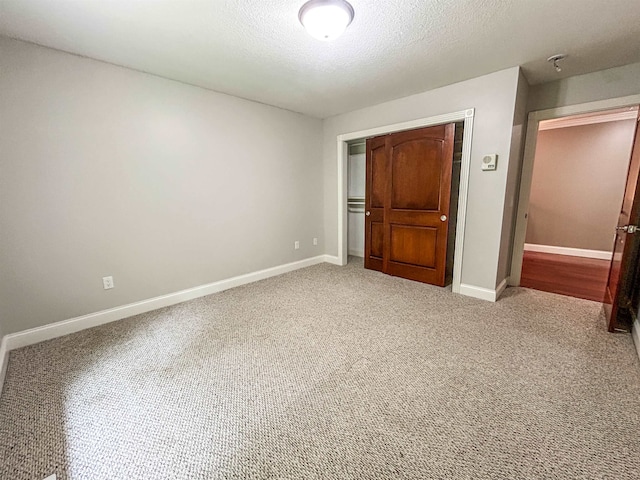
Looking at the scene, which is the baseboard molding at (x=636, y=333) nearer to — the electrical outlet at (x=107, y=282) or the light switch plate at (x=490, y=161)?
the light switch plate at (x=490, y=161)

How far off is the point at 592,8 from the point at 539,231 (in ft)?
15.3

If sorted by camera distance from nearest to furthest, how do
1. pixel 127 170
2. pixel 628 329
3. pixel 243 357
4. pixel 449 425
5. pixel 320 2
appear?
pixel 449 425
pixel 320 2
pixel 243 357
pixel 628 329
pixel 127 170

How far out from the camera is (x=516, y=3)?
1.67 m

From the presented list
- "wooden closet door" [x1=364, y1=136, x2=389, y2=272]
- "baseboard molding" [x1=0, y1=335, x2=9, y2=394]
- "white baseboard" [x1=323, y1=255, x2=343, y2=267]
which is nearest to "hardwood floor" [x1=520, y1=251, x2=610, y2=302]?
"wooden closet door" [x1=364, y1=136, x2=389, y2=272]

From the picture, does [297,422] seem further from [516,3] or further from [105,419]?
[516,3]

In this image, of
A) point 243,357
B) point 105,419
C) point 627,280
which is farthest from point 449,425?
point 627,280

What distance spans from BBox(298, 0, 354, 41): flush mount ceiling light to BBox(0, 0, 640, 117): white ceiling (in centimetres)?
6

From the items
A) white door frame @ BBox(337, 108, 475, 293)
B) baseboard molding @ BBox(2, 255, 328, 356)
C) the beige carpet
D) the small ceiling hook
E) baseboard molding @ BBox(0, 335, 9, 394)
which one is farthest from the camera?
white door frame @ BBox(337, 108, 475, 293)

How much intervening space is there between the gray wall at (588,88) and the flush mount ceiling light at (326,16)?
2601 mm

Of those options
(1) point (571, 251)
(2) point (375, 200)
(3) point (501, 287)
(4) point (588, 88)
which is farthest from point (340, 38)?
(1) point (571, 251)

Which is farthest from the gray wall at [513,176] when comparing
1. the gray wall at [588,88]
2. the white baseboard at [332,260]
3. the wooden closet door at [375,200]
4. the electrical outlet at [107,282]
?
the electrical outlet at [107,282]

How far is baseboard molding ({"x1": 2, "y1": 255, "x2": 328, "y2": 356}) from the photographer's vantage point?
220cm

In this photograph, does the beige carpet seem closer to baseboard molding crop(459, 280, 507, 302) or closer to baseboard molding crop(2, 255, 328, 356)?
baseboard molding crop(2, 255, 328, 356)

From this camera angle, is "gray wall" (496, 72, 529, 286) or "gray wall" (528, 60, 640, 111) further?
"gray wall" (496, 72, 529, 286)
